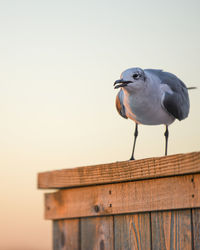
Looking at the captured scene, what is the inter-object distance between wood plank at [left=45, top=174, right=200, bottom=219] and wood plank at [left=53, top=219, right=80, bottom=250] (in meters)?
0.06

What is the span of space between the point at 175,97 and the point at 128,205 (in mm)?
2627

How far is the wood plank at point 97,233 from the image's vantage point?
153 inches

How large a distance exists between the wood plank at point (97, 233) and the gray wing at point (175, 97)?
2345mm

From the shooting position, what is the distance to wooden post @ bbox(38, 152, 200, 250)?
11.3ft

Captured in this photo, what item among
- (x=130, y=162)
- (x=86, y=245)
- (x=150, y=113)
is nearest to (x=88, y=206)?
(x=86, y=245)

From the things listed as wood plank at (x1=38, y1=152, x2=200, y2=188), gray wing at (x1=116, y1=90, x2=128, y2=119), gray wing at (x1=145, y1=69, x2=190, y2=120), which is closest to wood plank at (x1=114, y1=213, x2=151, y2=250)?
wood plank at (x1=38, y1=152, x2=200, y2=188)

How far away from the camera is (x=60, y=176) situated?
4.32m

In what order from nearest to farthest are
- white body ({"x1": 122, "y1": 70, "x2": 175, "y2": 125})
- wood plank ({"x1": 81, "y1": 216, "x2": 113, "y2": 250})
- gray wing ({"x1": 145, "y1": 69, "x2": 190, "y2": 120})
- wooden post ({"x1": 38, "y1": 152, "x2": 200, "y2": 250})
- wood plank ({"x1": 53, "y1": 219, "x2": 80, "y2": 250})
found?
1. wooden post ({"x1": 38, "y1": 152, "x2": 200, "y2": 250})
2. wood plank ({"x1": 81, "y1": 216, "x2": 113, "y2": 250})
3. wood plank ({"x1": 53, "y1": 219, "x2": 80, "y2": 250})
4. white body ({"x1": 122, "y1": 70, "x2": 175, "y2": 125})
5. gray wing ({"x1": 145, "y1": 69, "x2": 190, "y2": 120})

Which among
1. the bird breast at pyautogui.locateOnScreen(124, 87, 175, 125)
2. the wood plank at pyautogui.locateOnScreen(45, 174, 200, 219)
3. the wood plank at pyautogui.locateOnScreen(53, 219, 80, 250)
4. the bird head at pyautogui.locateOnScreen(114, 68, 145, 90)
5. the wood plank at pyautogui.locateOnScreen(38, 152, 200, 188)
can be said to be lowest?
the wood plank at pyautogui.locateOnScreen(53, 219, 80, 250)

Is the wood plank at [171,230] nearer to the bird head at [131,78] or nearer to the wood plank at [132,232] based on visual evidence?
the wood plank at [132,232]

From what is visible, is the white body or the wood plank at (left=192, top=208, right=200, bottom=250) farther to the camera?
the white body

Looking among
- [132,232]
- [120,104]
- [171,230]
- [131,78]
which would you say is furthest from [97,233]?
[120,104]

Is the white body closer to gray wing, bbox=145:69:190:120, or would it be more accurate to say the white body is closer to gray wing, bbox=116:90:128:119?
A: gray wing, bbox=145:69:190:120

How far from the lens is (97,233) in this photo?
3965 millimetres
